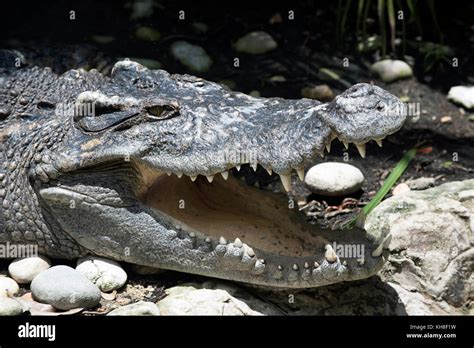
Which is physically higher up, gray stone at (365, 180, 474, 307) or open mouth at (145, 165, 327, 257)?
open mouth at (145, 165, 327, 257)

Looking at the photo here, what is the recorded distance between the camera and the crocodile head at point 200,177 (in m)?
3.85

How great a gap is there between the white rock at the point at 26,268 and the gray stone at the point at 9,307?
325 millimetres

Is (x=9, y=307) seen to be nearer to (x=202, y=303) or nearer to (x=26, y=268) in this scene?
(x=26, y=268)

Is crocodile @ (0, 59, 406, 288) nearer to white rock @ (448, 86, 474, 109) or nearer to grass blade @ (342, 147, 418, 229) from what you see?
grass blade @ (342, 147, 418, 229)

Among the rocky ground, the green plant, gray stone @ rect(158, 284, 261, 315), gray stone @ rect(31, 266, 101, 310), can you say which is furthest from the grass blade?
gray stone @ rect(31, 266, 101, 310)

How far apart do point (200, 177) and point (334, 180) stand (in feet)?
3.84

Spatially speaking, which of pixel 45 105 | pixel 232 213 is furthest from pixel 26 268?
pixel 232 213

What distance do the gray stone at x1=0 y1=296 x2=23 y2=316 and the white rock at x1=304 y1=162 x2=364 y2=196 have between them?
2.11m

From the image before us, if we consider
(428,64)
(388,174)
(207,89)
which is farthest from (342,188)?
(428,64)

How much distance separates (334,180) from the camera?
5.34 meters

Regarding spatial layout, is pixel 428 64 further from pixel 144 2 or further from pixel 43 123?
pixel 43 123

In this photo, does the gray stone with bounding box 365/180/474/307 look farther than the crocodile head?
Yes

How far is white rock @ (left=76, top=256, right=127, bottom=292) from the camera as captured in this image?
4.22m
